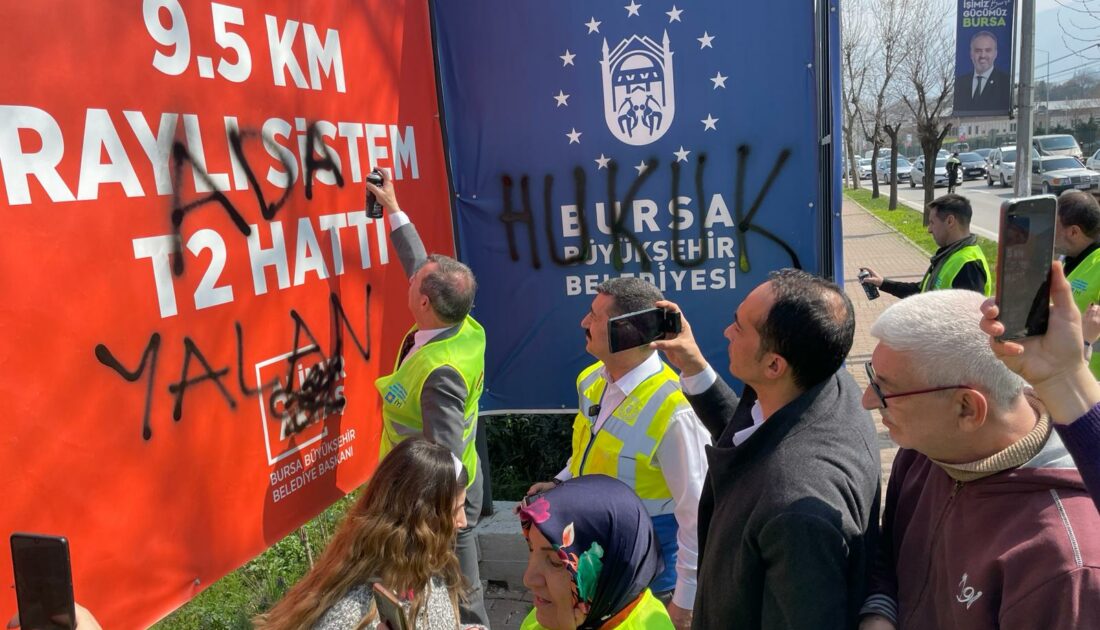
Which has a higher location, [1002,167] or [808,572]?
[1002,167]

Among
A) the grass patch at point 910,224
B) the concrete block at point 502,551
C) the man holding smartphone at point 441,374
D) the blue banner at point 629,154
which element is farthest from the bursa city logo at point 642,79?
the grass patch at point 910,224

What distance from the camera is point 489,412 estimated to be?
177 inches

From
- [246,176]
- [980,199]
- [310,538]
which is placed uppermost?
[246,176]

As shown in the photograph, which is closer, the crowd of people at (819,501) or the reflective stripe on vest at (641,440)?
the crowd of people at (819,501)

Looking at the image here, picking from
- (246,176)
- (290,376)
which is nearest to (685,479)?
(290,376)

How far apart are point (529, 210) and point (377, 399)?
1.30 m

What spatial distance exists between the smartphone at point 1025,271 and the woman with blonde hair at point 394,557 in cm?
141

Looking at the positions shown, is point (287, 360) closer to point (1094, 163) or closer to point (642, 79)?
point (642, 79)

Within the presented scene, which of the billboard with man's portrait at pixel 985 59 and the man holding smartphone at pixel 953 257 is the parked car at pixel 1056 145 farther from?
the man holding smartphone at pixel 953 257

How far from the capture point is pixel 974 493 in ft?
5.12

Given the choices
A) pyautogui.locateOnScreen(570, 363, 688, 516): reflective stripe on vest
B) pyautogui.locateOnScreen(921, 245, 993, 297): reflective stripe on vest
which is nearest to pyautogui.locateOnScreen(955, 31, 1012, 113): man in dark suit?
pyautogui.locateOnScreen(921, 245, 993, 297): reflective stripe on vest

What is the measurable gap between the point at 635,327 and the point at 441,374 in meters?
0.84

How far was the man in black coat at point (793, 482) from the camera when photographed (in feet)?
5.61

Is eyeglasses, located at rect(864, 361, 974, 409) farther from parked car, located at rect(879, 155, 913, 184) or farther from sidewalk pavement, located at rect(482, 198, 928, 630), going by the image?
parked car, located at rect(879, 155, 913, 184)
